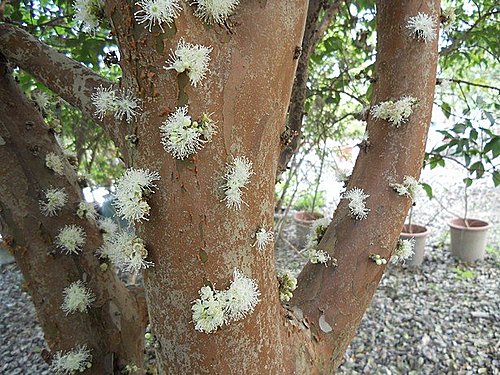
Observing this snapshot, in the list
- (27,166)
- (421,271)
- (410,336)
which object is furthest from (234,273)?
(421,271)

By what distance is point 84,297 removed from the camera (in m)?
1.05

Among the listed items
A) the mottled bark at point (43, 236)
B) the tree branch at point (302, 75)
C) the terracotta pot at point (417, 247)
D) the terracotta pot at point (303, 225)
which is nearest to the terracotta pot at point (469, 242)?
the terracotta pot at point (417, 247)

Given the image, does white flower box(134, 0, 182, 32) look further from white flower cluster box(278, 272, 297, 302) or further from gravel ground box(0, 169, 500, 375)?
gravel ground box(0, 169, 500, 375)

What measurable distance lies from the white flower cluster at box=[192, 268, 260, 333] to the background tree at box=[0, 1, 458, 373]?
0.01 m

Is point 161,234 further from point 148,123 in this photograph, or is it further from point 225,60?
point 225,60

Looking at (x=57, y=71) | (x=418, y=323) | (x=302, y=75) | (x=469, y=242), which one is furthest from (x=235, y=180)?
(x=469, y=242)

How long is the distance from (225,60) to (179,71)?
0.07 metres

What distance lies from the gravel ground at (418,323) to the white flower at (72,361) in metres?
1.18

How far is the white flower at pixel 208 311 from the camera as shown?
621 mm

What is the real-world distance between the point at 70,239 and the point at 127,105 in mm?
556

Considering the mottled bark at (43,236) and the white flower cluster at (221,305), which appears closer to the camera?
the white flower cluster at (221,305)

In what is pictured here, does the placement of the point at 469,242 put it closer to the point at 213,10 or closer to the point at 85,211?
the point at 85,211

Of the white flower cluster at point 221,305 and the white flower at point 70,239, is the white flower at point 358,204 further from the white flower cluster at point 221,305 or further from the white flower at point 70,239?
the white flower at point 70,239

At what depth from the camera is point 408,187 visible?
828mm
